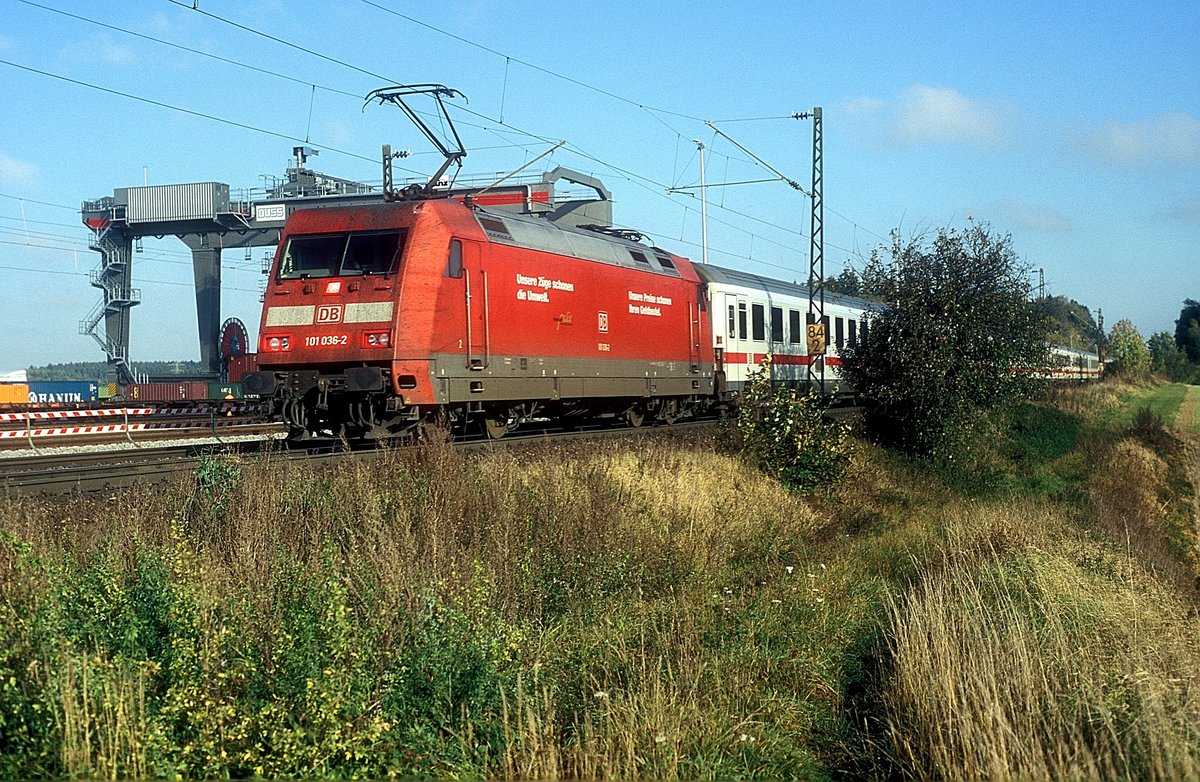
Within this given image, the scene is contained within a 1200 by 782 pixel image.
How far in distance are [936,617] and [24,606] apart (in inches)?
286

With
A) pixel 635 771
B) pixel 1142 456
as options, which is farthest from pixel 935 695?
pixel 1142 456

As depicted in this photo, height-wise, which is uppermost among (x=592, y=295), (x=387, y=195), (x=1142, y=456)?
(x=387, y=195)

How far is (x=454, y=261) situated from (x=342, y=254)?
1.76m

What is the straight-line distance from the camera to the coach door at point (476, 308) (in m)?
16.7

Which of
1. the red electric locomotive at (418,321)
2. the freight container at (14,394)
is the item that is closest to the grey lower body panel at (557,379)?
the red electric locomotive at (418,321)

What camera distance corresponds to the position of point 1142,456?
3169cm

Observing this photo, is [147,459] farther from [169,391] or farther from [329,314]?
[169,391]

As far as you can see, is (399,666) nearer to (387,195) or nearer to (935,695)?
(935,695)

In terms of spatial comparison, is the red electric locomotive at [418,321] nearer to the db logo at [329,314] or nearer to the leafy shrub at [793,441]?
the db logo at [329,314]

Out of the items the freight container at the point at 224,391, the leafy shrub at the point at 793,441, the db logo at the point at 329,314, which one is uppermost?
the db logo at the point at 329,314

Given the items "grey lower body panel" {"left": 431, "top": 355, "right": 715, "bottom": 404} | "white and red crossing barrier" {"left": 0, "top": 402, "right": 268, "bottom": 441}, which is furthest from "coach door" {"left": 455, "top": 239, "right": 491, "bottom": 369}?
"white and red crossing barrier" {"left": 0, "top": 402, "right": 268, "bottom": 441}

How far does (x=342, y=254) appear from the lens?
16547mm

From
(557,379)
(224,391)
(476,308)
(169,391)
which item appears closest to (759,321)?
(557,379)

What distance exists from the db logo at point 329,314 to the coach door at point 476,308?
6.38 ft
